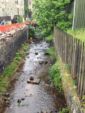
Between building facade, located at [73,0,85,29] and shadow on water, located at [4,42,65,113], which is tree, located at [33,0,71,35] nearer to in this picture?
building facade, located at [73,0,85,29]

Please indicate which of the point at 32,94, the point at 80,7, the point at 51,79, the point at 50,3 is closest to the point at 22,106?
the point at 32,94

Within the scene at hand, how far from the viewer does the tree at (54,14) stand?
2180 cm

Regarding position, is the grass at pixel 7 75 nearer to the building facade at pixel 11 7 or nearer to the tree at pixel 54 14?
the tree at pixel 54 14

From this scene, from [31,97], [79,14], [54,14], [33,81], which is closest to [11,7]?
[54,14]

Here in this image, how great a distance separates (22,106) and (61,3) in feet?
42.5

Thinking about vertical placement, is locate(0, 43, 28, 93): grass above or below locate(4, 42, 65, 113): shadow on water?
above

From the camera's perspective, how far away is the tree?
21.8 m

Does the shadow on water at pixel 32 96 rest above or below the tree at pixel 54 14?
below

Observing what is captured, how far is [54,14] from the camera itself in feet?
74.0

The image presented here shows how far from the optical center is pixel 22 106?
10625 millimetres

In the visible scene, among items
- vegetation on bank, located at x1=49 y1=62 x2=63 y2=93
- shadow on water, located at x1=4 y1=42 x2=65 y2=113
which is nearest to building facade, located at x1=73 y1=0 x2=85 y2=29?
shadow on water, located at x1=4 y1=42 x2=65 y2=113

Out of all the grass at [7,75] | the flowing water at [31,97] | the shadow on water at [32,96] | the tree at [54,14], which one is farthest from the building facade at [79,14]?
the grass at [7,75]

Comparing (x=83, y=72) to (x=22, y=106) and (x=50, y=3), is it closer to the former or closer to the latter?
(x=22, y=106)

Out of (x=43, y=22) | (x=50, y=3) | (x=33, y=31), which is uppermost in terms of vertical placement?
(x=50, y=3)
